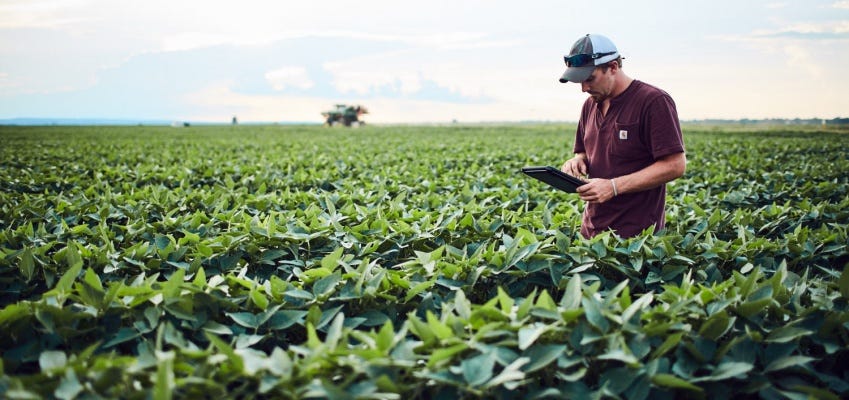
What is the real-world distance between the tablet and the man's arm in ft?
0.22

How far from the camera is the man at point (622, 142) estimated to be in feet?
11.0

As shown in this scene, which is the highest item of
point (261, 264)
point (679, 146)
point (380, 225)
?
point (679, 146)

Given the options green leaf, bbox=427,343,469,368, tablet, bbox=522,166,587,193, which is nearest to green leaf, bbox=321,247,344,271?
green leaf, bbox=427,343,469,368

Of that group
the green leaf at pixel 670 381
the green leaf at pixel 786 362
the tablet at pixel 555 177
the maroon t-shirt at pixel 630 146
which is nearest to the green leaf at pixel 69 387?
the green leaf at pixel 670 381

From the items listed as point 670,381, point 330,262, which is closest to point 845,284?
point 670,381

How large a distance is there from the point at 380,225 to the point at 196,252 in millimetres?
1176

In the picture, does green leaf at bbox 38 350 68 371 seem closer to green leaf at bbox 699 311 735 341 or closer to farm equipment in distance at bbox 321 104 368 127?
green leaf at bbox 699 311 735 341

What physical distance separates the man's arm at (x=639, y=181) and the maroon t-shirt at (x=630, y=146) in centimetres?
7

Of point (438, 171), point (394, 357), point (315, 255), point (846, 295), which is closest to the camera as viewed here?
point (394, 357)

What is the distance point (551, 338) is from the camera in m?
2.00

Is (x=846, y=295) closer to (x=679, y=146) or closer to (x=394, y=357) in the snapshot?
(x=679, y=146)

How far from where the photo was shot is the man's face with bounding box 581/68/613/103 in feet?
11.4

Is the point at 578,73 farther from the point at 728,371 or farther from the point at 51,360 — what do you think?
the point at 51,360

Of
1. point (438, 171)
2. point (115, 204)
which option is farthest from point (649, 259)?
point (438, 171)
